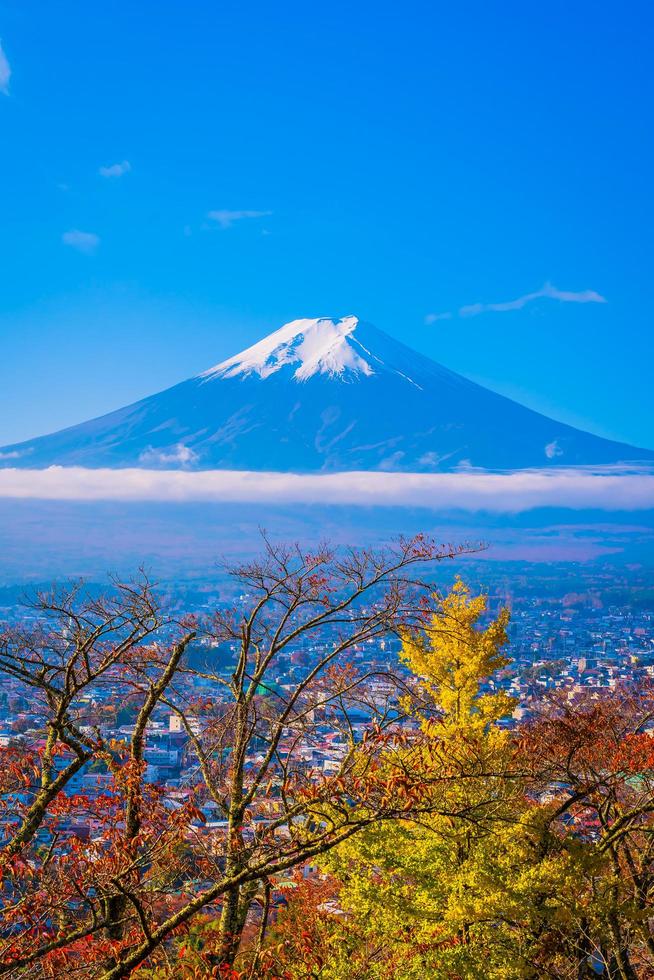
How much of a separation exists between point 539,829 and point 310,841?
5.15 m

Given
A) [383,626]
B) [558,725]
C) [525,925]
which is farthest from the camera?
[558,725]

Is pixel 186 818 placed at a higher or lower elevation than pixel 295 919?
higher

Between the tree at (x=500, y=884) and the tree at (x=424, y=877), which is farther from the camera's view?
the tree at (x=424, y=877)

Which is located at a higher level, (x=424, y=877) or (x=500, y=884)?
(x=500, y=884)

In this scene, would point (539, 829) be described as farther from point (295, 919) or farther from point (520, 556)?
point (520, 556)

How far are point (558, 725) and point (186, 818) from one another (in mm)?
6427

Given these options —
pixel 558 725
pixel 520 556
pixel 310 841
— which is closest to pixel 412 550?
pixel 558 725

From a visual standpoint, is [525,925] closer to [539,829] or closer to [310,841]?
[539,829]

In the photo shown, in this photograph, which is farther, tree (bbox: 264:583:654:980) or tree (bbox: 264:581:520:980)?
tree (bbox: 264:581:520:980)

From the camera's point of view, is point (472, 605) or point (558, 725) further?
point (472, 605)

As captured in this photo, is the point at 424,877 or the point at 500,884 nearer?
the point at 500,884

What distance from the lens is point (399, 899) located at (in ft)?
32.3

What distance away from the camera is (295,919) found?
34.4ft

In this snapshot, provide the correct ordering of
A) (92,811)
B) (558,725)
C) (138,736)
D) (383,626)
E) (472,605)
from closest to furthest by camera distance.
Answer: (92,811)
(138,736)
(383,626)
(558,725)
(472,605)
